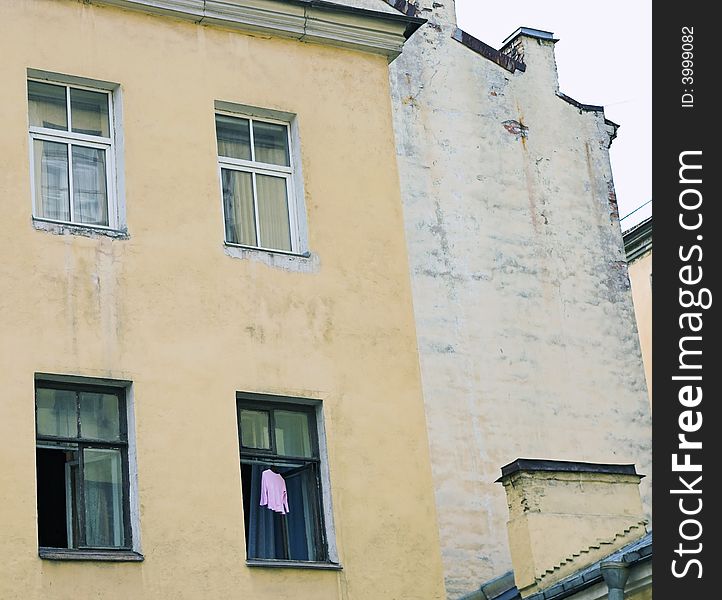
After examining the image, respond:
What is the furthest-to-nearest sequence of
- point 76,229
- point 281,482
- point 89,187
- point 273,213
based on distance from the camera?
point 273,213, point 89,187, point 281,482, point 76,229

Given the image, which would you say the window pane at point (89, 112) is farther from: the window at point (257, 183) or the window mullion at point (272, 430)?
the window mullion at point (272, 430)

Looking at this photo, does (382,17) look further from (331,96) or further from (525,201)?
(525,201)

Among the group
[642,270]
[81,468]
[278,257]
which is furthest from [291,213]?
[642,270]

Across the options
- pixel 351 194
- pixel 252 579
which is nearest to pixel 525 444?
pixel 351 194

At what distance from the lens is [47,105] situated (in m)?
15.8

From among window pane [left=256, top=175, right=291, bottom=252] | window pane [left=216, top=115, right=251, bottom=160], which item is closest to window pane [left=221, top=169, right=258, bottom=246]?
window pane [left=256, top=175, right=291, bottom=252]

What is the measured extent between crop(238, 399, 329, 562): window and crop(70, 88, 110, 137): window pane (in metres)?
3.22

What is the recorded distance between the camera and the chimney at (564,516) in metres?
15.5

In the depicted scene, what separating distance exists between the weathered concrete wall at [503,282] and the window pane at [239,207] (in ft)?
14.5

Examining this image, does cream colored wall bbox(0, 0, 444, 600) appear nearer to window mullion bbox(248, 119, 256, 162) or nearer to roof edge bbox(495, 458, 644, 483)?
window mullion bbox(248, 119, 256, 162)

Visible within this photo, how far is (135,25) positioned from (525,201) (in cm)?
732

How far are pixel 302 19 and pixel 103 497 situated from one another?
600cm

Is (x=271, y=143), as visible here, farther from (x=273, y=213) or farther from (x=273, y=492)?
(x=273, y=492)

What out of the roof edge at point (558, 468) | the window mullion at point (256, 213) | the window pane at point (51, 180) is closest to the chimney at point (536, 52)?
the window mullion at point (256, 213)
